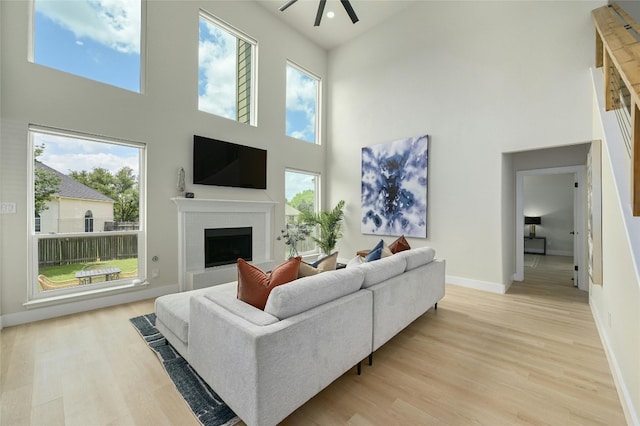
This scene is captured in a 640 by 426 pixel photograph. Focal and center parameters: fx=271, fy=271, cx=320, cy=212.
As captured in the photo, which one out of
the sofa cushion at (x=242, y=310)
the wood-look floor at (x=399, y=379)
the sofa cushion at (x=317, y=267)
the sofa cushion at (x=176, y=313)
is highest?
the sofa cushion at (x=317, y=267)

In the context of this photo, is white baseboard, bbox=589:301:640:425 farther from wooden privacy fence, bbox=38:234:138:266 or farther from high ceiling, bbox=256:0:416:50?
high ceiling, bbox=256:0:416:50

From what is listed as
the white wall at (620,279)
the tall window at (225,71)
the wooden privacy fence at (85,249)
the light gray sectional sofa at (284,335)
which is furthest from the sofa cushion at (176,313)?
the tall window at (225,71)

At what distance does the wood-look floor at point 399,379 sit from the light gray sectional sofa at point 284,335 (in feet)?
0.77

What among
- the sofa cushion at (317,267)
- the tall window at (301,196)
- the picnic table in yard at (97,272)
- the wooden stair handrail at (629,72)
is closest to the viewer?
the wooden stair handrail at (629,72)

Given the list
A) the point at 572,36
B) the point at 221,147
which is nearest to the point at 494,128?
the point at 572,36

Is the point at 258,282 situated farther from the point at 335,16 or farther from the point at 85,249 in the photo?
the point at 335,16

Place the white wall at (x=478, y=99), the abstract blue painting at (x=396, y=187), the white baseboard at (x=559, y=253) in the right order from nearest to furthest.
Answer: the white wall at (x=478, y=99), the abstract blue painting at (x=396, y=187), the white baseboard at (x=559, y=253)

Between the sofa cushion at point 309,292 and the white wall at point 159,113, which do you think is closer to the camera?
the sofa cushion at point 309,292

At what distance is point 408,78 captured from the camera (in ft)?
17.3

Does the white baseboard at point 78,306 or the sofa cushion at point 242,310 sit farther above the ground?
the sofa cushion at point 242,310

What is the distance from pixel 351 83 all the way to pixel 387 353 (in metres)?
5.74

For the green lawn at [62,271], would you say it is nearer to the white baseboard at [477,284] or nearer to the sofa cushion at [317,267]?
the sofa cushion at [317,267]

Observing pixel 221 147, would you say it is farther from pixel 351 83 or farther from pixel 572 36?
pixel 572 36

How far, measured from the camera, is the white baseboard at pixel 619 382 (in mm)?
1568
